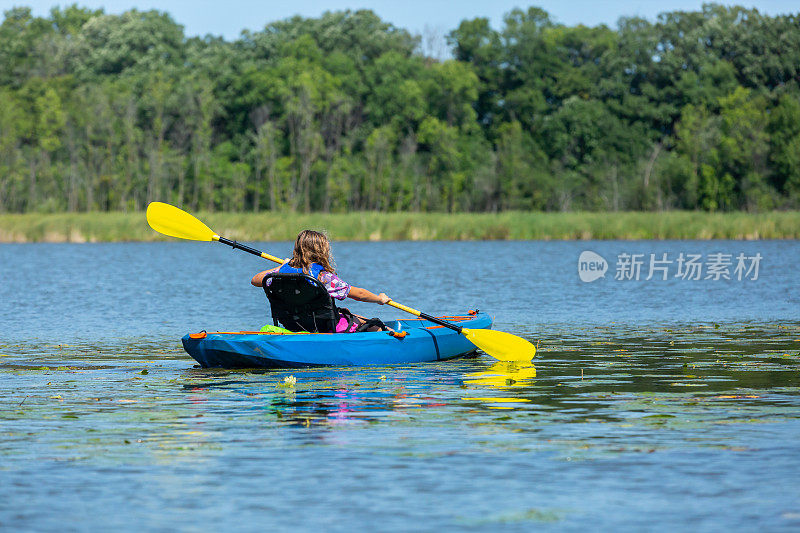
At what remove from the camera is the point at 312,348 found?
12.8m

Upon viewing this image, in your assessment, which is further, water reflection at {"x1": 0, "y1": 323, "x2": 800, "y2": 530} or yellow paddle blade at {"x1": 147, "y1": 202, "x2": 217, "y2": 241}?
yellow paddle blade at {"x1": 147, "y1": 202, "x2": 217, "y2": 241}

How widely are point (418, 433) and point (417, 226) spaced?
146 ft

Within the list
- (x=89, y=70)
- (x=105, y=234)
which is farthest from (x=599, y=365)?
(x=89, y=70)

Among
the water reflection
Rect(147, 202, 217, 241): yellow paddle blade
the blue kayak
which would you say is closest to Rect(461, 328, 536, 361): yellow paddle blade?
the water reflection

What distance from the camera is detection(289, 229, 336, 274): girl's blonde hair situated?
12719mm

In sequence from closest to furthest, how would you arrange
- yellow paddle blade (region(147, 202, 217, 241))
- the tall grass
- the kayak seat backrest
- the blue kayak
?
the kayak seat backrest < the blue kayak < yellow paddle blade (region(147, 202, 217, 241)) < the tall grass

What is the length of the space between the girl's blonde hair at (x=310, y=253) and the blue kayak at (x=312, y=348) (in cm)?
70

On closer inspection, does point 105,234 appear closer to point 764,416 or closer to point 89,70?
point 89,70

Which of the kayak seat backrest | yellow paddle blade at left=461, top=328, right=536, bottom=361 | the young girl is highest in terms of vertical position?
the young girl

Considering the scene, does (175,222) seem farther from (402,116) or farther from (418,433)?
(402,116)

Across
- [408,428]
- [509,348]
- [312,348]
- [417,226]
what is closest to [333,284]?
[312,348]

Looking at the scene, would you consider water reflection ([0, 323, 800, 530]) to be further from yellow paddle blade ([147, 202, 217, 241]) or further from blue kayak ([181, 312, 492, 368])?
yellow paddle blade ([147, 202, 217, 241])

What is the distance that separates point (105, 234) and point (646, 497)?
48.5 metres

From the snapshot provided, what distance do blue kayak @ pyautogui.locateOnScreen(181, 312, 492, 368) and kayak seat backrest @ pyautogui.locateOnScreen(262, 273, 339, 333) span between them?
0.23 metres
